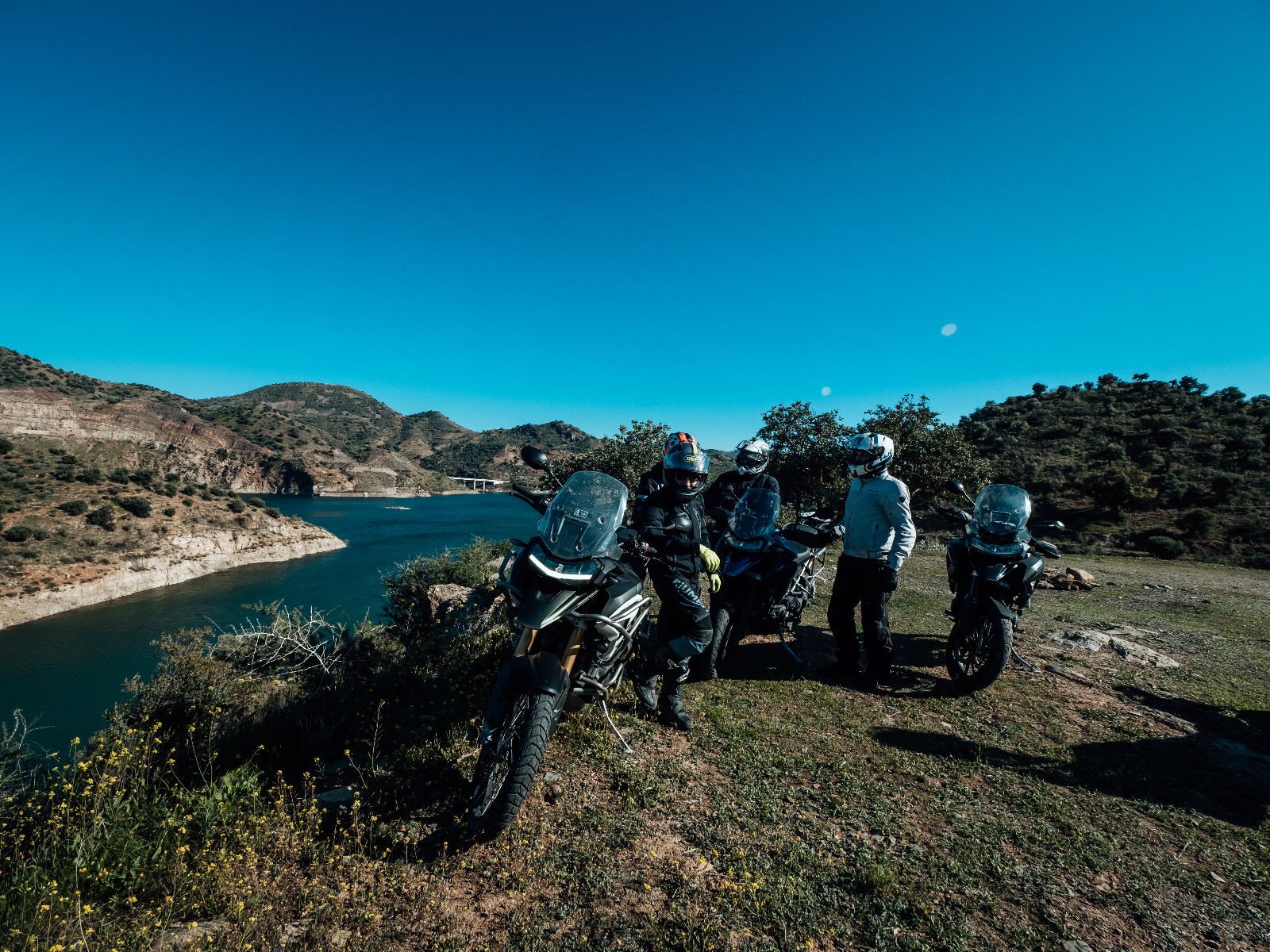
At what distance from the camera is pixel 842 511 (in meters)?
5.47

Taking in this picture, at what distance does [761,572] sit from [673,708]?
5.48 feet

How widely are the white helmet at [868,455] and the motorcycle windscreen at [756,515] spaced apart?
87cm

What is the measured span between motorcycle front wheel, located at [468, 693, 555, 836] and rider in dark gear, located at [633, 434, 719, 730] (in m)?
1.39

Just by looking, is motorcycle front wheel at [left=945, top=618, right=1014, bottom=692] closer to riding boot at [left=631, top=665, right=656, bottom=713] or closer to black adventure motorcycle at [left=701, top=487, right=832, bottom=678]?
black adventure motorcycle at [left=701, top=487, right=832, bottom=678]

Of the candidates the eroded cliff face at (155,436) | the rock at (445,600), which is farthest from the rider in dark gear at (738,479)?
the eroded cliff face at (155,436)

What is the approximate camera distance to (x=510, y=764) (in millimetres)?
2893

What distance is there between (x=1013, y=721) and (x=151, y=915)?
237 inches

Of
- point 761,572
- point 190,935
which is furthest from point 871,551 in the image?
point 190,935

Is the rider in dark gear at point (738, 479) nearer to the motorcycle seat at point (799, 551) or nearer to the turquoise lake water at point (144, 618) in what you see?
the motorcycle seat at point (799, 551)

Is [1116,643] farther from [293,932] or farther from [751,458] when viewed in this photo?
[293,932]

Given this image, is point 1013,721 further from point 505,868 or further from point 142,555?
point 142,555

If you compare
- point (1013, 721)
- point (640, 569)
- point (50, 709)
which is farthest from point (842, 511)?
point (50, 709)

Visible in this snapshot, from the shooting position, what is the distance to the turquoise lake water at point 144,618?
68.6ft

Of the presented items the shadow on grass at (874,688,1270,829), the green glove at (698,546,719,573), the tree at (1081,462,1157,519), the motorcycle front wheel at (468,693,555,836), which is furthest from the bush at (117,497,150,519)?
the tree at (1081,462,1157,519)
